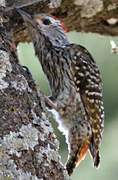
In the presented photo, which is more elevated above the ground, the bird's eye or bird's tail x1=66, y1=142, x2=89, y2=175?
the bird's eye

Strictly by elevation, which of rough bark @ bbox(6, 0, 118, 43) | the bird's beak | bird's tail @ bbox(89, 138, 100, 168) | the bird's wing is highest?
rough bark @ bbox(6, 0, 118, 43)

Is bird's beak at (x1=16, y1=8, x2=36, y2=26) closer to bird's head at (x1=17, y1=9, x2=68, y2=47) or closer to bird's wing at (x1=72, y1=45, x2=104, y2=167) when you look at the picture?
bird's head at (x1=17, y1=9, x2=68, y2=47)

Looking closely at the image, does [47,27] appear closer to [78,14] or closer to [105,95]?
[78,14]

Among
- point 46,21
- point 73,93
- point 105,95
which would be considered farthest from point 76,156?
point 105,95

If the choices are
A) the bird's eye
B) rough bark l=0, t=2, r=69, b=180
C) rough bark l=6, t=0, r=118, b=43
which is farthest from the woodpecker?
rough bark l=0, t=2, r=69, b=180

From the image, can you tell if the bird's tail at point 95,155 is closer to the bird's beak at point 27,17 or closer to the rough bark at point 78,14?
the rough bark at point 78,14

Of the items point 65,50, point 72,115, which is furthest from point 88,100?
point 65,50

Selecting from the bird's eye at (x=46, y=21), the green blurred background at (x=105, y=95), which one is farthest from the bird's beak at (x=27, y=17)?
the green blurred background at (x=105, y=95)
